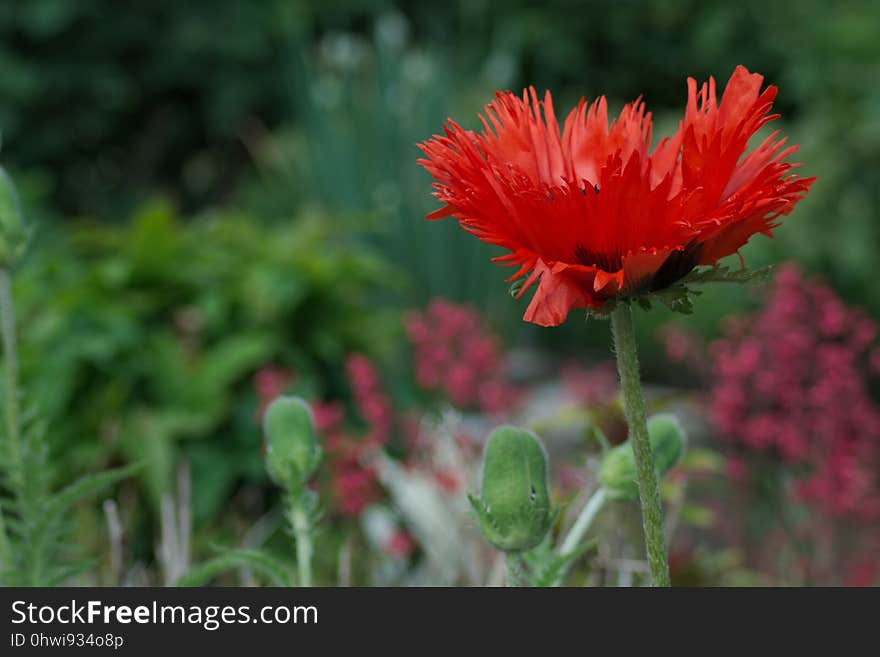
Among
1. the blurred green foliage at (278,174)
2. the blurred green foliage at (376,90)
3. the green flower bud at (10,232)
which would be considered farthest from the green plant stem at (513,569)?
the blurred green foliage at (376,90)

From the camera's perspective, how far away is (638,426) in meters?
0.47

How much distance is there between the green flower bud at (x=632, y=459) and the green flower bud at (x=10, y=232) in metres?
0.39

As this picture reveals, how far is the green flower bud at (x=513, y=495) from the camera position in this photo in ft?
1.78

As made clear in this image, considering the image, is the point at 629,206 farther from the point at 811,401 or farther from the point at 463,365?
the point at 463,365

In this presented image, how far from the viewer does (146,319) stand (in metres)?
1.93

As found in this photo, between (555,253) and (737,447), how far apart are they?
5.80 feet

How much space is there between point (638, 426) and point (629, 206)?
3.9 inches

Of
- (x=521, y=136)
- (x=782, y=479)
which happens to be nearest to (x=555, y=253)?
(x=521, y=136)

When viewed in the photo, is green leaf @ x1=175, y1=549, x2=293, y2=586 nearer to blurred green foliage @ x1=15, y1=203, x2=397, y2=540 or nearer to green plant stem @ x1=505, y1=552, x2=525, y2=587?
green plant stem @ x1=505, y1=552, x2=525, y2=587

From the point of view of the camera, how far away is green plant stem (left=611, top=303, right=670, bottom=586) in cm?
47

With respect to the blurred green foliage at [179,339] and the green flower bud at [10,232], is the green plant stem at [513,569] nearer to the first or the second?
the green flower bud at [10,232]

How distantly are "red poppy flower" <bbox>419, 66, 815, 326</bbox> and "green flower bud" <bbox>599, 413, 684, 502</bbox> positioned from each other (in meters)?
0.20

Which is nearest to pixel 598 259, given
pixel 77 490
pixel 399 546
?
pixel 77 490

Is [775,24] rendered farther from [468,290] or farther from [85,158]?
[85,158]
